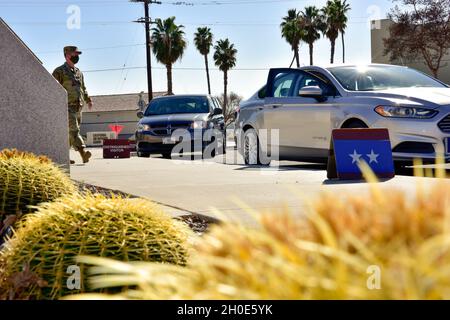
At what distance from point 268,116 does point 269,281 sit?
10.8 metres

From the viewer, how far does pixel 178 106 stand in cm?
1873

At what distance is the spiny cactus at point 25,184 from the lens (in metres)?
4.56

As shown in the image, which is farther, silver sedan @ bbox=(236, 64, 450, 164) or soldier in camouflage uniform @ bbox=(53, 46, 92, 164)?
soldier in camouflage uniform @ bbox=(53, 46, 92, 164)

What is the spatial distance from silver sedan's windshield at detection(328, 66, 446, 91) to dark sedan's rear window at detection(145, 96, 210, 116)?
25.4 feet

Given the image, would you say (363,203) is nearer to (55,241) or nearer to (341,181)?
(55,241)

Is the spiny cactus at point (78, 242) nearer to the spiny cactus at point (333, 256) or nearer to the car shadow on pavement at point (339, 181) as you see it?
the spiny cactus at point (333, 256)

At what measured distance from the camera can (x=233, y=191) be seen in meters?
7.12

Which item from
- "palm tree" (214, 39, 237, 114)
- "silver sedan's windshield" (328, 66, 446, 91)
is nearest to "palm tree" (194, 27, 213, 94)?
"palm tree" (214, 39, 237, 114)

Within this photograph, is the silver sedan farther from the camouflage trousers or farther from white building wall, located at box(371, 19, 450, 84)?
white building wall, located at box(371, 19, 450, 84)

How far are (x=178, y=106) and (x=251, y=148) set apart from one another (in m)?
6.95

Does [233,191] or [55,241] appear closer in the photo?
[55,241]

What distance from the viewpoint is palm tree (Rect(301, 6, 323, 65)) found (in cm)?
6862

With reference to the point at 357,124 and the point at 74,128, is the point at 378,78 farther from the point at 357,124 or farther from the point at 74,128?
the point at 74,128
